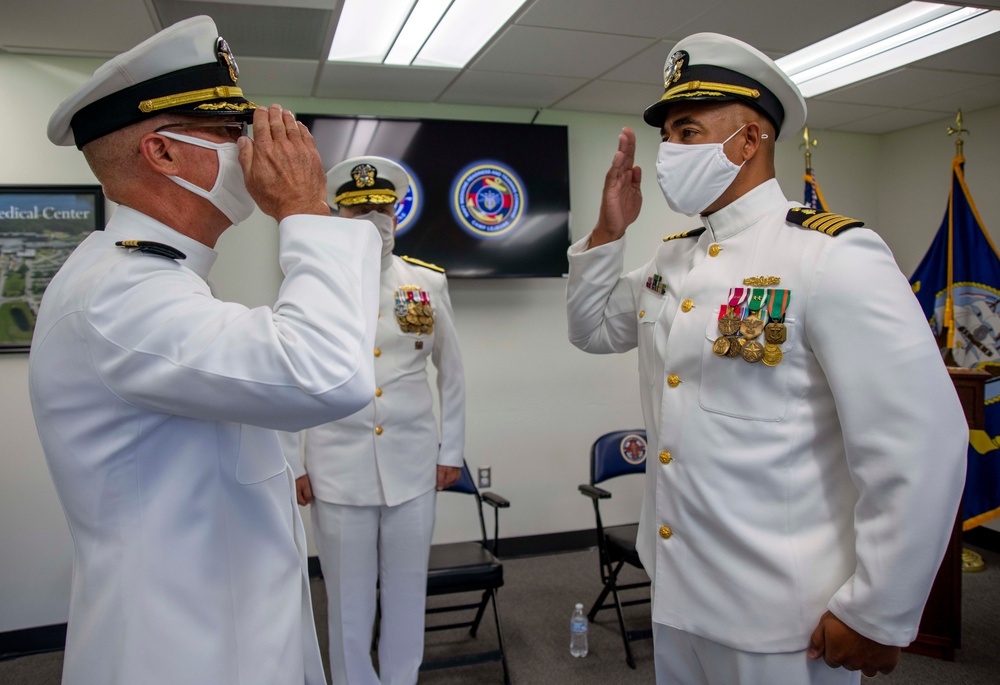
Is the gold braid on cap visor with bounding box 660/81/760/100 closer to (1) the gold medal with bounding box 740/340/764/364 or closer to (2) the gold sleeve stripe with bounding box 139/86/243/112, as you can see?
(1) the gold medal with bounding box 740/340/764/364

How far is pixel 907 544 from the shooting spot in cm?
122

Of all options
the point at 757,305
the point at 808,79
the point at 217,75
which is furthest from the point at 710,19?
the point at 217,75

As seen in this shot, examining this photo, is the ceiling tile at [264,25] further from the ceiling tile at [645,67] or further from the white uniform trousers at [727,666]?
the white uniform trousers at [727,666]

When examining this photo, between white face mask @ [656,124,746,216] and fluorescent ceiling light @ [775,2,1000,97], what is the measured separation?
2.36 m

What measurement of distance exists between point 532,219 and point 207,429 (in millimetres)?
3446

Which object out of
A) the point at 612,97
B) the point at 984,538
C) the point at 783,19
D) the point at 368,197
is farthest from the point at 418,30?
the point at 984,538

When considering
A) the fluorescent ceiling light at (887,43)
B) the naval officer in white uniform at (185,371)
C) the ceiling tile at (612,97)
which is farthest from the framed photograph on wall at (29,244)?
the fluorescent ceiling light at (887,43)

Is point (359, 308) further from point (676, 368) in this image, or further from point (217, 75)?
point (676, 368)

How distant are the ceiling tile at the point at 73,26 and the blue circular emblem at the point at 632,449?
284 centimetres

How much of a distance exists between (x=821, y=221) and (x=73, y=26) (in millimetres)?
3092

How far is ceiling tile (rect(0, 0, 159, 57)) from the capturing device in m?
2.84

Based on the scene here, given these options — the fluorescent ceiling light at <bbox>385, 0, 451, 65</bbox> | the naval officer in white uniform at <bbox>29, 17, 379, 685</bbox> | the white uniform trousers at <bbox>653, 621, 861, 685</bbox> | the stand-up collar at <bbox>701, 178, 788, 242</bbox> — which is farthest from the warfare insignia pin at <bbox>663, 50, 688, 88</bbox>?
the fluorescent ceiling light at <bbox>385, 0, 451, 65</bbox>

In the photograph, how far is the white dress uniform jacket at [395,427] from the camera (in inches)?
106

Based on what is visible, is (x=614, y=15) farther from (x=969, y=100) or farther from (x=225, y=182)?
(x=969, y=100)
